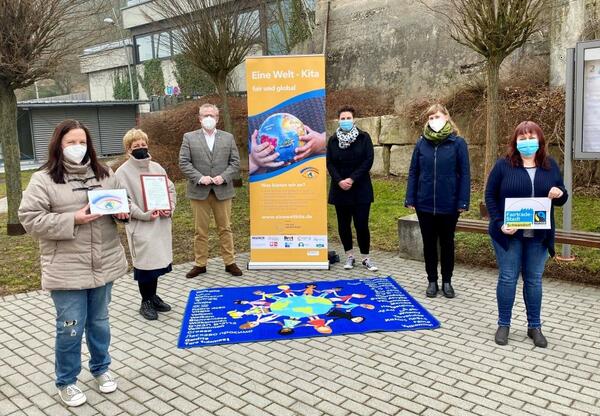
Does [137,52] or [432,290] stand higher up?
[137,52]

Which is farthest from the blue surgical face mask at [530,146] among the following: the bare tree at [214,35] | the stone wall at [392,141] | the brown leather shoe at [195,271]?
the bare tree at [214,35]

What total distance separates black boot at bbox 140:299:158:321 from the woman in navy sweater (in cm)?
309

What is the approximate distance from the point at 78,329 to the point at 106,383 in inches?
20.5

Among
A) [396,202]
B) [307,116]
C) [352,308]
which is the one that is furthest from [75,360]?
[396,202]

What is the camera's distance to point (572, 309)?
5.20 metres

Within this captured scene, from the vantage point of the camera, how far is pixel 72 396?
3557 millimetres

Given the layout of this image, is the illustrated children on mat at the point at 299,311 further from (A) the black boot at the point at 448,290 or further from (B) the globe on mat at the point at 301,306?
(A) the black boot at the point at 448,290

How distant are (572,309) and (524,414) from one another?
229 centimetres

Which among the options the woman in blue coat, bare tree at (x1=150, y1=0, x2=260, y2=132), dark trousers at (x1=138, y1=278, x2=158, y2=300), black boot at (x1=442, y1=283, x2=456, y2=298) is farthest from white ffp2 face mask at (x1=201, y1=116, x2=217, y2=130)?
bare tree at (x1=150, y1=0, x2=260, y2=132)

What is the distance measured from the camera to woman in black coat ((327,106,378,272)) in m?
6.49

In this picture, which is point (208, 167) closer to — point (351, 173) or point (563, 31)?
point (351, 173)

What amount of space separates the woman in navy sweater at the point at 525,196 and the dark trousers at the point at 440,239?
3.85 feet

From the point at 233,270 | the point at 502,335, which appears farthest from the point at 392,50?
the point at 502,335

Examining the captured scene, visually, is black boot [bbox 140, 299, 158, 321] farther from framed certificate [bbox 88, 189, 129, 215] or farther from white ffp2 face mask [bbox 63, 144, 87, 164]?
white ffp2 face mask [bbox 63, 144, 87, 164]
